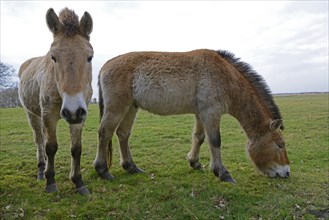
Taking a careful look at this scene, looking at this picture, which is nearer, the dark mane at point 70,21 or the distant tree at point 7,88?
the dark mane at point 70,21

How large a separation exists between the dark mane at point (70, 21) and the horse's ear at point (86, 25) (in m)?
0.07

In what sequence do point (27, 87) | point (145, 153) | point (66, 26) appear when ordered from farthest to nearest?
1. point (145, 153)
2. point (27, 87)
3. point (66, 26)

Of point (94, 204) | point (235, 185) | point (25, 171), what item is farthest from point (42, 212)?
point (235, 185)

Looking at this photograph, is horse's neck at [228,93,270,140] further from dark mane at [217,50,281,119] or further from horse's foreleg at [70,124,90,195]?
horse's foreleg at [70,124,90,195]

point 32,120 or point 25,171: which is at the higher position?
point 32,120

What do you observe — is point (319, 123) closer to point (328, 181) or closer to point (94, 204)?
point (328, 181)

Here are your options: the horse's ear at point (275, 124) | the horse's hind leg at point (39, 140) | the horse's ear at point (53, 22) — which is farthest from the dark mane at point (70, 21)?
the horse's ear at point (275, 124)

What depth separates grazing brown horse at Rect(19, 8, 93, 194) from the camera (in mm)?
4305

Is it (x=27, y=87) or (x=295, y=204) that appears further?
(x=27, y=87)

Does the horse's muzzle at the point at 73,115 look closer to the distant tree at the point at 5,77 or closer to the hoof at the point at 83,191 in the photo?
the hoof at the point at 83,191

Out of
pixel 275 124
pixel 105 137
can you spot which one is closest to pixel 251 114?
pixel 275 124

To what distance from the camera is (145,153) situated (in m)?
9.53

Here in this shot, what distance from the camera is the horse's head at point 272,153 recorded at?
665 cm

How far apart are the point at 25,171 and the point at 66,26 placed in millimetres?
4011
